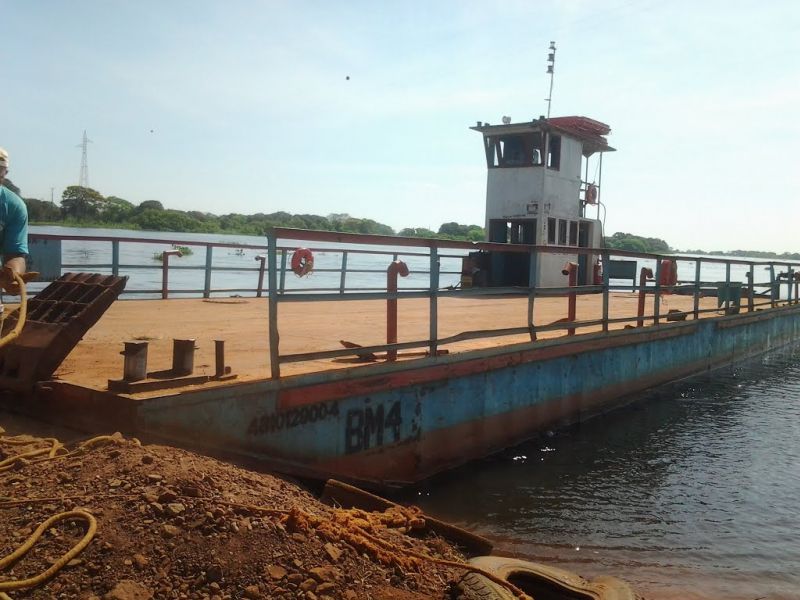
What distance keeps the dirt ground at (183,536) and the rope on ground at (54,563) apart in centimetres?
2

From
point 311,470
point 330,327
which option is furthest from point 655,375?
point 311,470

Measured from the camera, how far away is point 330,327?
8.81m

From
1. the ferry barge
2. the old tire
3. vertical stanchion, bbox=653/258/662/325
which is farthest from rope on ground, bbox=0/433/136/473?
vertical stanchion, bbox=653/258/662/325

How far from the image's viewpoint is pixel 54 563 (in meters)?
2.83

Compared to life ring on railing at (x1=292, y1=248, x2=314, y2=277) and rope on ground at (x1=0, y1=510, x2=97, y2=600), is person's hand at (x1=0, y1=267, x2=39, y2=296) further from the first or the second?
life ring on railing at (x1=292, y1=248, x2=314, y2=277)

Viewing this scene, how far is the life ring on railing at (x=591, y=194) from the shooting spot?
18172mm

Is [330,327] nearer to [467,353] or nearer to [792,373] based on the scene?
[467,353]

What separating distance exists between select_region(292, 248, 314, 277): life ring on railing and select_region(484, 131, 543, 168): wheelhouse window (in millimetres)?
9439

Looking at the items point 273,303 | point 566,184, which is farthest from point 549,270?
point 273,303

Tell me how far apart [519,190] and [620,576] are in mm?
12861

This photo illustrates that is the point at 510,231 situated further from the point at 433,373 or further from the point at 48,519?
the point at 48,519

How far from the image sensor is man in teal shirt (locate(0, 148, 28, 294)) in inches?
153

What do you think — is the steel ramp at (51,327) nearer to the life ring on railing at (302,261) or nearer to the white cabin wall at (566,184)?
the life ring on railing at (302,261)

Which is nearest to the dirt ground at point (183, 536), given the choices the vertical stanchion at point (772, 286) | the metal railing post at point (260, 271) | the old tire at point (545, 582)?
the old tire at point (545, 582)
